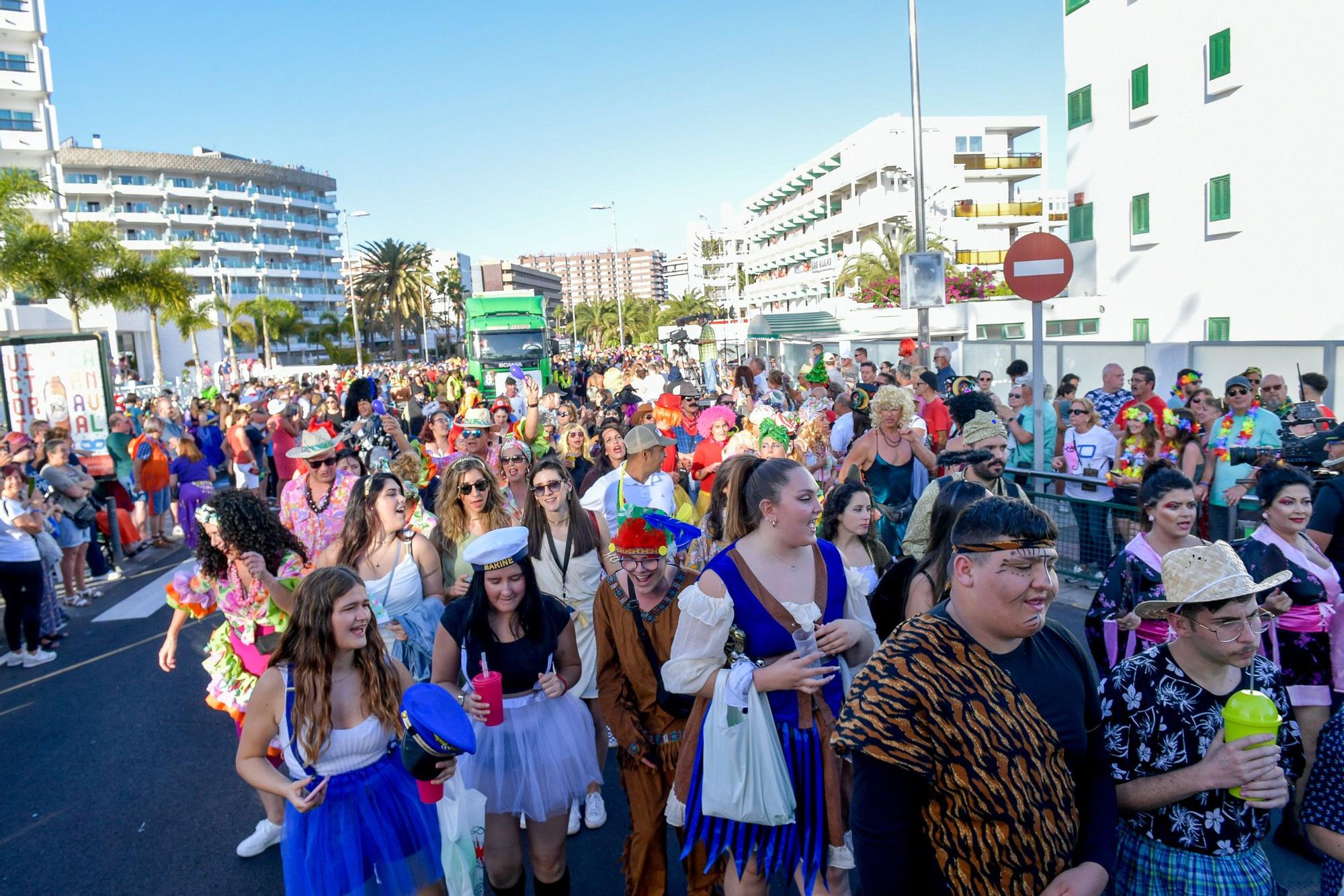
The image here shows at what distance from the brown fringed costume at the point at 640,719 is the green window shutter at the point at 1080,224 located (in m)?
24.6

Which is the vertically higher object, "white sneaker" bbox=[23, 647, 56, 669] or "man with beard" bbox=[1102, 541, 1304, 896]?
"man with beard" bbox=[1102, 541, 1304, 896]

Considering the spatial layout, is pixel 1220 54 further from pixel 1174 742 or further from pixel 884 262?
pixel 884 262

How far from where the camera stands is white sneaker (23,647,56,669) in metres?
7.74

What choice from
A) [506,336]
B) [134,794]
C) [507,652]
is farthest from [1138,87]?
[134,794]

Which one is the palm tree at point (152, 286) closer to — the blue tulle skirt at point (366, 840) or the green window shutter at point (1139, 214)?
the green window shutter at point (1139, 214)

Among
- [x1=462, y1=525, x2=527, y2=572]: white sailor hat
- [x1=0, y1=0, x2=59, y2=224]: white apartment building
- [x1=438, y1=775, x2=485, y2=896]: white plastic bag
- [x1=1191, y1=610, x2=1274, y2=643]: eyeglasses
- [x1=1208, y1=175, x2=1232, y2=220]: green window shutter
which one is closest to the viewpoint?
[x1=1191, y1=610, x2=1274, y2=643]: eyeglasses

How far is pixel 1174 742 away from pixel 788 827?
1.29m

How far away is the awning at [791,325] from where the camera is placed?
30.1m

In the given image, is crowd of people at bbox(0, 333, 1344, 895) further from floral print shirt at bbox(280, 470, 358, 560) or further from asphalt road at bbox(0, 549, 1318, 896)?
asphalt road at bbox(0, 549, 1318, 896)

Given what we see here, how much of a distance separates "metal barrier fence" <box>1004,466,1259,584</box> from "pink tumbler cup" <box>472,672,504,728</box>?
5.22m

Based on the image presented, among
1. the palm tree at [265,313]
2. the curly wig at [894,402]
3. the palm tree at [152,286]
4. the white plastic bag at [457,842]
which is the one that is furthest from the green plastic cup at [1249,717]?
the palm tree at [265,313]

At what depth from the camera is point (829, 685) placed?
3178 millimetres

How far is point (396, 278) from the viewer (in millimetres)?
72500

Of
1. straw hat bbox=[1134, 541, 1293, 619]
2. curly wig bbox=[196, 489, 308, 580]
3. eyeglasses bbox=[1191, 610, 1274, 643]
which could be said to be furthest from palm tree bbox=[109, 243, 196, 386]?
eyeglasses bbox=[1191, 610, 1274, 643]
